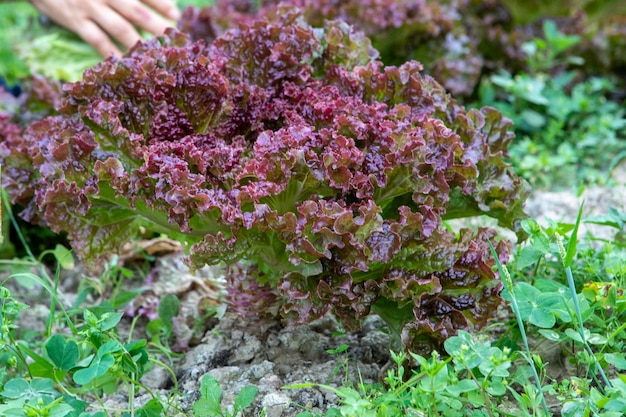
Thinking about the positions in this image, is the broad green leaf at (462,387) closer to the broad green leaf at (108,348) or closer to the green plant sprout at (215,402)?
the green plant sprout at (215,402)

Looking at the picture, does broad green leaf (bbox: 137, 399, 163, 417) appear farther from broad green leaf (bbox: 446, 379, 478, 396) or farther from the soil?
broad green leaf (bbox: 446, 379, 478, 396)

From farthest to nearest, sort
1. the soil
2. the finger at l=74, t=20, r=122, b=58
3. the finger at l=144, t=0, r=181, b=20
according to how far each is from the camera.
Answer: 1. the finger at l=144, t=0, r=181, b=20
2. the finger at l=74, t=20, r=122, b=58
3. the soil

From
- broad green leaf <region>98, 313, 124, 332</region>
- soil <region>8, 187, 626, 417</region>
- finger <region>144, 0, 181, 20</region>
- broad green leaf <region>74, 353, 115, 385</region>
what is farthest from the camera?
finger <region>144, 0, 181, 20</region>

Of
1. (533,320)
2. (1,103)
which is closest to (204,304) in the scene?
(533,320)

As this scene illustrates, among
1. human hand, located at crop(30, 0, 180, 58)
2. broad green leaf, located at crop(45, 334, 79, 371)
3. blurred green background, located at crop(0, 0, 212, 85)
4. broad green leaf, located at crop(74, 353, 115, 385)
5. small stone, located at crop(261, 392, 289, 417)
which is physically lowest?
broad green leaf, located at crop(45, 334, 79, 371)

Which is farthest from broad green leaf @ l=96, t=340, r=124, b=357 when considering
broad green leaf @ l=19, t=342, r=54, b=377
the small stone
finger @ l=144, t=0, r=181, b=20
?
Answer: finger @ l=144, t=0, r=181, b=20

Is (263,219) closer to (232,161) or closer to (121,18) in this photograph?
(232,161)

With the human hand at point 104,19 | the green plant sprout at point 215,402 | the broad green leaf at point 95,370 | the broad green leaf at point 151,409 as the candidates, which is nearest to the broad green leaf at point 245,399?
the green plant sprout at point 215,402

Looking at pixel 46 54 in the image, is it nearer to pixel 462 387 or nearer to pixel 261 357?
pixel 261 357
